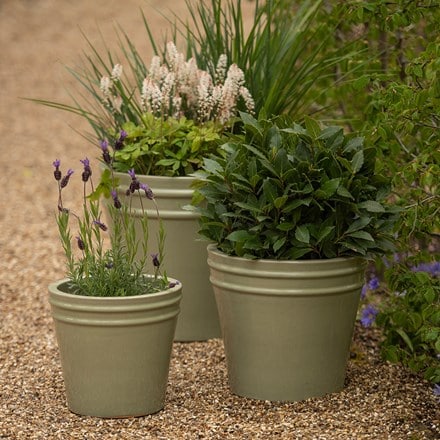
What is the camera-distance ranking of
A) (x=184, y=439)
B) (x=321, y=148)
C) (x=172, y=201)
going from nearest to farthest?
(x=184, y=439) < (x=321, y=148) < (x=172, y=201)

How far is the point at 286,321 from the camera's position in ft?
10.9

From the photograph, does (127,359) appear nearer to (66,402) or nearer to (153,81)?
(66,402)

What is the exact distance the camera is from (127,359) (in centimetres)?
318

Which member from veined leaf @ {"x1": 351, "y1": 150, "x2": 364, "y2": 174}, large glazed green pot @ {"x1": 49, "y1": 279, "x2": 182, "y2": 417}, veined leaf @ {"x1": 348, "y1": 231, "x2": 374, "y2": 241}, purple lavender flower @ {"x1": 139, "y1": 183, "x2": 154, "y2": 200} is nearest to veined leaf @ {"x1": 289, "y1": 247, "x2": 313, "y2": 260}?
veined leaf @ {"x1": 348, "y1": 231, "x2": 374, "y2": 241}

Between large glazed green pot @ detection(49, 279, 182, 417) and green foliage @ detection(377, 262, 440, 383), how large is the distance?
0.87m

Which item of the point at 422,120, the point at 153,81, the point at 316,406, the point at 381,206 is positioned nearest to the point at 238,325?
the point at 316,406

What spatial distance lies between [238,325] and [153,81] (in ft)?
4.29

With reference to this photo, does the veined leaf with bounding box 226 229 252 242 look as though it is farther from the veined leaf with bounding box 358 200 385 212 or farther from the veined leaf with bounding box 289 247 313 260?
the veined leaf with bounding box 358 200 385 212

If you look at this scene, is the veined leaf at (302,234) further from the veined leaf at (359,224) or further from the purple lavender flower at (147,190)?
the purple lavender flower at (147,190)

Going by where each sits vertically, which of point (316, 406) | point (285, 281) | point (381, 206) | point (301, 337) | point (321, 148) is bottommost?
point (316, 406)

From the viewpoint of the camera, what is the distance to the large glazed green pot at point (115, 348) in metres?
3.13

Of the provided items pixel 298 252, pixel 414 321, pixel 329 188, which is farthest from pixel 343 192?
pixel 414 321

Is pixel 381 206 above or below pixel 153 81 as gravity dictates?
below

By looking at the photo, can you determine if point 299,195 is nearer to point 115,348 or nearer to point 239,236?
point 239,236
